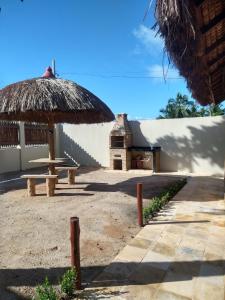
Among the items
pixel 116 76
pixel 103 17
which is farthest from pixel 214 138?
pixel 116 76

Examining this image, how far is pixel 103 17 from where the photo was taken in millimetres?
12102

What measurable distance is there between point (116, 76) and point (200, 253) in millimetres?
20987

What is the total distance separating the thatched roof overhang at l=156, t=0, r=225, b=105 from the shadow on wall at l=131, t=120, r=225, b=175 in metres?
5.92

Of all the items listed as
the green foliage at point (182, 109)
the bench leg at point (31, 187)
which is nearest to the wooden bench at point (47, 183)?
the bench leg at point (31, 187)

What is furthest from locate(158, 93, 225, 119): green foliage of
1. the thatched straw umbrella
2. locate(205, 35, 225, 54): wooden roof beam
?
locate(205, 35, 225, 54): wooden roof beam

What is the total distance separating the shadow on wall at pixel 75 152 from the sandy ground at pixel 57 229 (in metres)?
5.22

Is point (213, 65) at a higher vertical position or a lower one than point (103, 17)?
lower

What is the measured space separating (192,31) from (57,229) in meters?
3.48

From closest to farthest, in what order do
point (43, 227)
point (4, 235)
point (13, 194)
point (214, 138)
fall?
point (4, 235), point (43, 227), point (13, 194), point (214, 138)

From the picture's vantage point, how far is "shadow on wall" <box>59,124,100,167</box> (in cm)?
1332

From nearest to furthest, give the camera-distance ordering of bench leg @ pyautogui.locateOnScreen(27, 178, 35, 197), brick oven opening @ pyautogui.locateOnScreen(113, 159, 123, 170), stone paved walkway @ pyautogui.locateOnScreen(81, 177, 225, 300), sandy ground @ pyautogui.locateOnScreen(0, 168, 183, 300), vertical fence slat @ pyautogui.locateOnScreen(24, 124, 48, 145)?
stone paved walkway @ pyautogui.locateOnScreen(81, 177, 225, 300), sandy ground @ pyautogui.locateOnScreen(0, 168, 183, 300), bench leg @ pyautogui.locateOnScreen(27, 178, 35, 197), brick oven opening @ pyautogui.locateOnScreen(113, 159, 123, 170), vertical fence slat @ pyautogui.locateOnScreen(24, 124, 48, 145)

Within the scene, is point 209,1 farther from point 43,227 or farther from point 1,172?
point 1,172

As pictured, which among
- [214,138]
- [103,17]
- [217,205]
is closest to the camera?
[217,205]

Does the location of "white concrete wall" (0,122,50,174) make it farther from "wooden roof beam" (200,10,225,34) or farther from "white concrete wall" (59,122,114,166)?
"wooden roof beam" (200,10,225,34)
